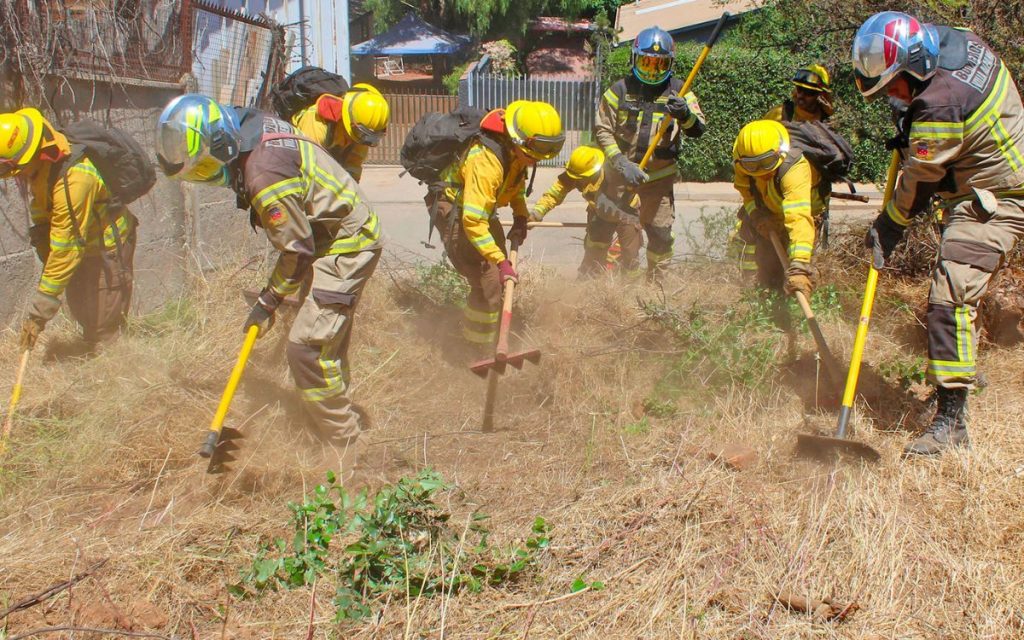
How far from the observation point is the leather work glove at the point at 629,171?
20.1ft

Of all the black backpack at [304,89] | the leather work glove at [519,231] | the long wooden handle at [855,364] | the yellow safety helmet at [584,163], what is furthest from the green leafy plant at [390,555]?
the black backpack at [304,89]

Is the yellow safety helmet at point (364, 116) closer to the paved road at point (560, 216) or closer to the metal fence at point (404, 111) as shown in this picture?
the paved road at point (560, 216)

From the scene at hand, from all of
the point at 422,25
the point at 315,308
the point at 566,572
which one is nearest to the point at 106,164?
the point at 315,308

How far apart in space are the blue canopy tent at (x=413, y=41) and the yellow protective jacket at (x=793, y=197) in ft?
77.1

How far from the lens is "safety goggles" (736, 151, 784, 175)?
191 inches

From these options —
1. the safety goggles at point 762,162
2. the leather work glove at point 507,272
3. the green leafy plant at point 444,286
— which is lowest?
the green leafy plant at point 444,286

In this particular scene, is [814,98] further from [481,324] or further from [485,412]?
[485,412]

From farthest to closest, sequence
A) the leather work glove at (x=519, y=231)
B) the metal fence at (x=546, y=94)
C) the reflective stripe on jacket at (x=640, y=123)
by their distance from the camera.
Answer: the metal fence at (x=546, y=94)
the reflective stripe on jacket at (x=640, y=123)
the leather work glove at (x=519, y=231)

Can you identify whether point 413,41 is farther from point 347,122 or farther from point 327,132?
point 347,122

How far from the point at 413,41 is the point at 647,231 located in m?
23.0

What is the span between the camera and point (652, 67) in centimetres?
634

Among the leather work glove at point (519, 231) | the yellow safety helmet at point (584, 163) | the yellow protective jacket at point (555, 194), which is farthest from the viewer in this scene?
the yellow protective jacket at point (555, 194)

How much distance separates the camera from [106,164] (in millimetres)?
5156

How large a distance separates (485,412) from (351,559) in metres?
1.51
